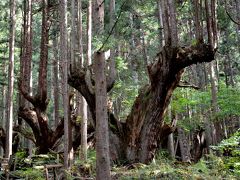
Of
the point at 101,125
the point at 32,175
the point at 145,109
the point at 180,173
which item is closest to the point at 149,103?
the point at 145,109

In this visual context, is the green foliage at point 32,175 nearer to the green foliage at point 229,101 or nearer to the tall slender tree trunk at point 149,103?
the tall slender tree trunk at point 149,103

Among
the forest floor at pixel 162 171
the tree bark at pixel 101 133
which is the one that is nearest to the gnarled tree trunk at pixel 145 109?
the forest floor at pixel 162 171

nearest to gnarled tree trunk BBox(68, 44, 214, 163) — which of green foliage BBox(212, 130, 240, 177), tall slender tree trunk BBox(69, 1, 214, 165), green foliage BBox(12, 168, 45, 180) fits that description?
tall slender tree trunk BBox(69, 1, 214, 165)

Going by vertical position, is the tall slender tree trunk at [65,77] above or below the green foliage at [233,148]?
above

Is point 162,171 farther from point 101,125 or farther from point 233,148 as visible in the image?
point 101,125

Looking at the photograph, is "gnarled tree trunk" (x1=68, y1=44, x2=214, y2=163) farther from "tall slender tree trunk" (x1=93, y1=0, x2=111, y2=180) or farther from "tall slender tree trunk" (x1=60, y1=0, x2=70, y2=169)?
"tall slender tree trunk" (x1=93, y1=0, x2=111, y2=180)

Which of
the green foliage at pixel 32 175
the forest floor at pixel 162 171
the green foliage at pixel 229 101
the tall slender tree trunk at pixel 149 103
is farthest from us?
the green foliage at pixel 229 101

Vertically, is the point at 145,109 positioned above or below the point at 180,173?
above

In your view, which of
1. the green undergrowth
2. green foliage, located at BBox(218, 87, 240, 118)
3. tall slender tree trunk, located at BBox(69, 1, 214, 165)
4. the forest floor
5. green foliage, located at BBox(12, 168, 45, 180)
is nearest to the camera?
the forest floor

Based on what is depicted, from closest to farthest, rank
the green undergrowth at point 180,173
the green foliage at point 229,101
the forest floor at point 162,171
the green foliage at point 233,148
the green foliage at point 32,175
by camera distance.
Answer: the green foliage at point 233,148 < the forest floor at point 162,171 < the green undergrowth at point 180,173 < the green foliage at point 32,175 < the green foliage at point 229,101

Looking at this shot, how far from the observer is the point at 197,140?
808 inches

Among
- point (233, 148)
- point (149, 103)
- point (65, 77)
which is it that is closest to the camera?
point (233, 148)

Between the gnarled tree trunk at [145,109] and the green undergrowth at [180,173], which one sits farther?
the gnarled tree trunk at [145,109]

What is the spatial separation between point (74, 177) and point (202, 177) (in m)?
3.47
